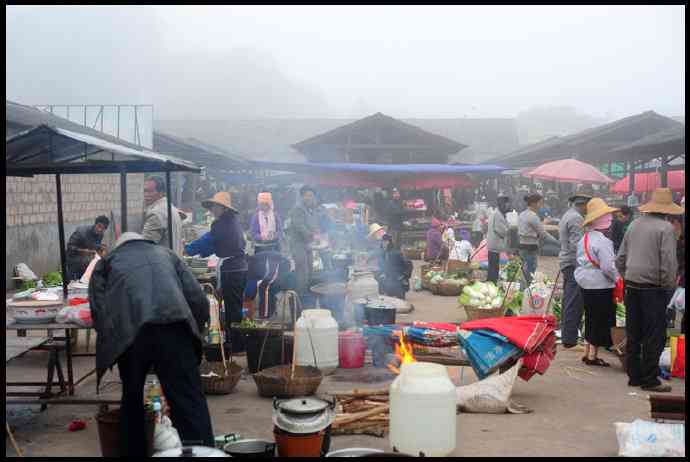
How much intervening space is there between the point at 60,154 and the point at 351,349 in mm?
3564

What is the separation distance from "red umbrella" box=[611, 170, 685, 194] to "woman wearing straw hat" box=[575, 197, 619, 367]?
43.8ft

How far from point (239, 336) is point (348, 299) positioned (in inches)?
95.6

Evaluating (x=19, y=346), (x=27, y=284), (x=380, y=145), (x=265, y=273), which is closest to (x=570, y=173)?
(x=265, y=273)

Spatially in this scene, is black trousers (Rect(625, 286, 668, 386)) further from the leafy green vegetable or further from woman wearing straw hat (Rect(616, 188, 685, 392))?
the leafy green vegetable

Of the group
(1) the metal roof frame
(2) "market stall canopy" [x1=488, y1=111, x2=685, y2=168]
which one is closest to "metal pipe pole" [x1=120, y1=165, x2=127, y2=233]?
(1) the metal roof frame

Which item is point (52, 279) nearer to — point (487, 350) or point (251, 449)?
point (487, 350)

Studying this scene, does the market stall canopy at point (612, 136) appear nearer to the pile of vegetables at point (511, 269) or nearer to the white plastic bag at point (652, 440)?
the pile of vegetables at point (511, 269)

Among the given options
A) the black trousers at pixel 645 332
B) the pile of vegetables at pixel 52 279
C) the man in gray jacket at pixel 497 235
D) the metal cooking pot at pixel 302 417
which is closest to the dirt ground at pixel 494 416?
the black trousers at pixel 645 332

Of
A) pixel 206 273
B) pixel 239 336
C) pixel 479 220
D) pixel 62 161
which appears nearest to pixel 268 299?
pixel 206 273

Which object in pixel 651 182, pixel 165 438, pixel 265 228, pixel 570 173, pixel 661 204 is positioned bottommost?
pixel 165 438

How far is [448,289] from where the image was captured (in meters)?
12.4

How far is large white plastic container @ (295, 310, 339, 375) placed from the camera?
269 inches

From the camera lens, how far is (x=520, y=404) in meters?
6.05

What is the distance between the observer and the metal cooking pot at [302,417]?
429cm
